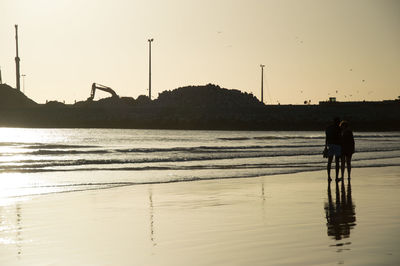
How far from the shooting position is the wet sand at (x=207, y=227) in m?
10.6

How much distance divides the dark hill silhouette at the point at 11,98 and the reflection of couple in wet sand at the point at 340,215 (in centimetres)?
14072

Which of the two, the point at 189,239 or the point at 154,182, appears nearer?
the point at 189,239

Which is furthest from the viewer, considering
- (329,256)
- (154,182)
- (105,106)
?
(105,106)

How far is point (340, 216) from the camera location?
47.9 feet

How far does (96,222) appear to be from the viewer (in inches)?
558

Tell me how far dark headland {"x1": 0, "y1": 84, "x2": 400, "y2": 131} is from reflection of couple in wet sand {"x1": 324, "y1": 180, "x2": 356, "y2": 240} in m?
99.1

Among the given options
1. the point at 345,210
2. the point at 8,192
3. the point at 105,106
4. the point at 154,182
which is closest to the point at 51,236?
the point at 345,210

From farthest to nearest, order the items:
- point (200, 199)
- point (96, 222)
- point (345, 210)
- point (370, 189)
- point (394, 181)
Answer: point (394, 181) < point (370, 189) < point (200, 199) < point (345, 210) < point (96, 222)

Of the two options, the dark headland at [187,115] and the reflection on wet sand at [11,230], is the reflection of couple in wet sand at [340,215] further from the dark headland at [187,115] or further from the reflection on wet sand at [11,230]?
the dark headland at [187,115]

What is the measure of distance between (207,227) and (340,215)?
9.72 feet

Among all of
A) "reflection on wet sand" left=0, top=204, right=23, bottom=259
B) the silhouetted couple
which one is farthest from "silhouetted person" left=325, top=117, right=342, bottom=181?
"reflection on wet sand" left=0, top=204, right=23, bottom=259

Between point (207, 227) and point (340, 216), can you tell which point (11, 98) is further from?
point (207, 227)

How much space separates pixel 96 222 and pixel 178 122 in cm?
12289

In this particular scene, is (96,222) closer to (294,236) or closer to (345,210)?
(294,236)
